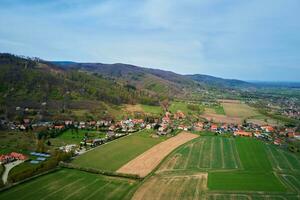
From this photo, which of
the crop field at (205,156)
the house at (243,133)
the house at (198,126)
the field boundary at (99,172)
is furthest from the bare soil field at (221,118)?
the field boundary at (99,172)

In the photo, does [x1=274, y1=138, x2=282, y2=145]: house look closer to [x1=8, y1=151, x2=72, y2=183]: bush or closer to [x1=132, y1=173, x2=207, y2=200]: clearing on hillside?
[x1=132, y1=173, x2=207, y2=200]: clearing on hillside

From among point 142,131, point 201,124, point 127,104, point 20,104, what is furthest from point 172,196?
point 127,104

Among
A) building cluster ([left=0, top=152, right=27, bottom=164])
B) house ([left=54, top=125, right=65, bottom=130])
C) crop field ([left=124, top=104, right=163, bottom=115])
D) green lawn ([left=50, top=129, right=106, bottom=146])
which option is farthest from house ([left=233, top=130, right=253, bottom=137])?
building cluster ([left=0, top=152, right=27, bottom=164])

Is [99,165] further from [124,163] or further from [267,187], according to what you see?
[267,187]

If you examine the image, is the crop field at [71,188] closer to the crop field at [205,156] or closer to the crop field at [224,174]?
the crop field at [224,174]

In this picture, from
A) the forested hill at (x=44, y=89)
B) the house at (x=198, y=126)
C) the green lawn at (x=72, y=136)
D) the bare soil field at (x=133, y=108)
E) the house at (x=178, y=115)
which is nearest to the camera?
the green lawn at (x=72, y=136)

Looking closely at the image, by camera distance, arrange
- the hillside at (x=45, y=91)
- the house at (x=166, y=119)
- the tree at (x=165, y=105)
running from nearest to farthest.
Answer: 1. the house at (x=166, y=119)
2. the hillside at (x=45, y=91)
3. the tree at (x=165, y=105)

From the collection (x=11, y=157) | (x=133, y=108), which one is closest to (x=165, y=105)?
(x=133, y=108)

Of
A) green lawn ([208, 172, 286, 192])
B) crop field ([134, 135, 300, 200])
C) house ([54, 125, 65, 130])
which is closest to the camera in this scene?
crop field ([134, 135, 300, 200])
